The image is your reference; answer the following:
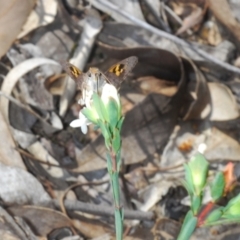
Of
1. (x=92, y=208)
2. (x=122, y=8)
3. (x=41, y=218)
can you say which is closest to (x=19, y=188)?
(x=41, y=218)

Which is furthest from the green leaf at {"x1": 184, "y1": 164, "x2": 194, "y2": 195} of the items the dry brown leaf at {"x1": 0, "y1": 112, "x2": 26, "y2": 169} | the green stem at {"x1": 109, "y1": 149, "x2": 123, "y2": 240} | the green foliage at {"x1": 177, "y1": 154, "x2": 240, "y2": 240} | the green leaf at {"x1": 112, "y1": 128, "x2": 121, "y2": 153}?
the dry brown leaf at {"x1": 0, "y1": 112, "x2": 26, "y2": 169}

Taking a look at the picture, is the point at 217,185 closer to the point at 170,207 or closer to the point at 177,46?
the point at 170,207

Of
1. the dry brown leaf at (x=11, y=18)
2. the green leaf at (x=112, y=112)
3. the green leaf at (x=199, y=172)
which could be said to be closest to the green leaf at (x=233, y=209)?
the green leaf at (x=199, y=172)

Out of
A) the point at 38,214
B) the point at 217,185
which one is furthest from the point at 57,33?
the point at 217,185

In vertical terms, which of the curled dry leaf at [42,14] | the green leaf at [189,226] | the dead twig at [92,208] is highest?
the green leaf at [189,226]

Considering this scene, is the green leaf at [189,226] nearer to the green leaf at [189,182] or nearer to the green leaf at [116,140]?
the green leaf at [189,182]

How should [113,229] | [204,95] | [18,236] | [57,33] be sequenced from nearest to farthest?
1. [18,236]
2. [113,229]
3. [204,95]
4. [57,33]

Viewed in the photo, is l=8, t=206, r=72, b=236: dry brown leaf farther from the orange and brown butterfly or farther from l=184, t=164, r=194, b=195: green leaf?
the orange and brown butterfly

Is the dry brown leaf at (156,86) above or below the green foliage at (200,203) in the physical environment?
below
